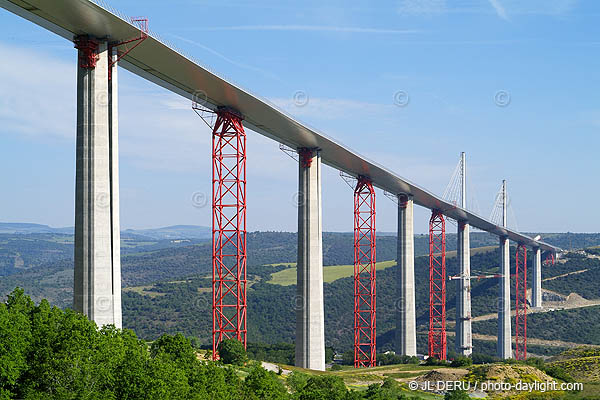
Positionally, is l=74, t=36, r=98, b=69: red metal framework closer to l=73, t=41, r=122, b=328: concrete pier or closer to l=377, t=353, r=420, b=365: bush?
l=73, t=41, r=122, b=328: concrete pier

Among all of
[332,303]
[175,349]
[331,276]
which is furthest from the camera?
[331,276]

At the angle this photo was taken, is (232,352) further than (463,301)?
No

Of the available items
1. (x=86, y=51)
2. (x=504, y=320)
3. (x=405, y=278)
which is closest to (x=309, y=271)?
(x=405, y=278)

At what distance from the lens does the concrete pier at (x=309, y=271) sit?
63125 mm

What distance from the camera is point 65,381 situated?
26734 mm

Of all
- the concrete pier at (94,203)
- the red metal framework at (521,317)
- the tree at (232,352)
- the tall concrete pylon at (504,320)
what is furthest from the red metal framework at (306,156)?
the tall concrete pylon at (504,320)

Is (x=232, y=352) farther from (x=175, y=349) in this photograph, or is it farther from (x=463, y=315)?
(x=463, y=315)

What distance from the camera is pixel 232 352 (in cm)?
5016

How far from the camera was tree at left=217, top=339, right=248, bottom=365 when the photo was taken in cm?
5003

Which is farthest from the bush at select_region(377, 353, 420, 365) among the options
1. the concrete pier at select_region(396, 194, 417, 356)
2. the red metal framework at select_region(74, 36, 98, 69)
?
the red metal framework at select_region(74, 36, 98, 69)

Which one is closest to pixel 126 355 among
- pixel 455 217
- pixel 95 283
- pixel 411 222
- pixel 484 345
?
pixel 95 283

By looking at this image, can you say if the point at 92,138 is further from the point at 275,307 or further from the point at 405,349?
the point at 275,307

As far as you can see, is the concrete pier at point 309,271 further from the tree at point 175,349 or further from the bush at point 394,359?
the tree at point 175,349

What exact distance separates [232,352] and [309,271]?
1512 centimetres
